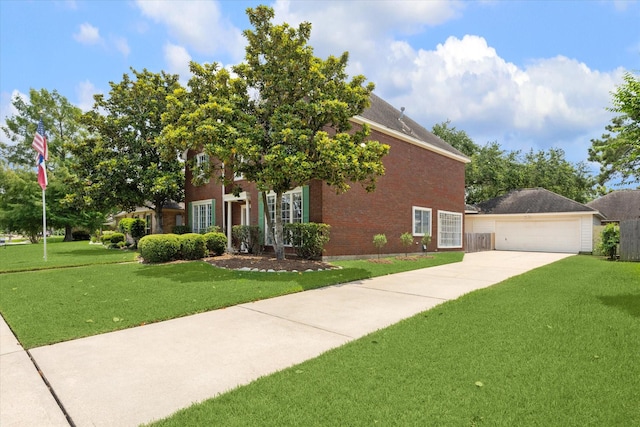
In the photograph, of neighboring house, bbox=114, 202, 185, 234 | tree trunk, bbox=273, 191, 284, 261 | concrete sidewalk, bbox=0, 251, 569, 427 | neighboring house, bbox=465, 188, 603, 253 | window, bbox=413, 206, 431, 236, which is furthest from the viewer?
neighboring house, bbox=114, 202, 185, 234

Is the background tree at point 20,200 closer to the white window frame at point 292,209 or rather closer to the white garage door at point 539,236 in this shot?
the white window frame at point 292,209

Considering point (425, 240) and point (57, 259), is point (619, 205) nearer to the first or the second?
point (425, 240)

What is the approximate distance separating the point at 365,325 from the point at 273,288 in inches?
130

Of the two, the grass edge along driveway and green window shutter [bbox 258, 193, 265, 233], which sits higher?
green window shutter [bbox 258, 193, 265, 233]

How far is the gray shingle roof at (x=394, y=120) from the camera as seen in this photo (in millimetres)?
17353

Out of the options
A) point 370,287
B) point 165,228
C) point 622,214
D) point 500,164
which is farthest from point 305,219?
point 622,214

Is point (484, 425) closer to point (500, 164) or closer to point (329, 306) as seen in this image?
point (329, 306)

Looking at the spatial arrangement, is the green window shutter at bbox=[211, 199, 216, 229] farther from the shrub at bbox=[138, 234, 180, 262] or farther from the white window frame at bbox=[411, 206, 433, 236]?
the white window frame at bbox=[411, 206, 433, 236]

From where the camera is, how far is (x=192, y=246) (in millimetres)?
14391

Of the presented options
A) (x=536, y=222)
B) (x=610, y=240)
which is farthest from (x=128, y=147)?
(x=536, y=222)

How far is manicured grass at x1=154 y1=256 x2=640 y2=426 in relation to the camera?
2.84 meters

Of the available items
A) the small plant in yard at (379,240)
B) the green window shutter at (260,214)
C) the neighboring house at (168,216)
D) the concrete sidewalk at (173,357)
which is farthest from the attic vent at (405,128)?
the neighboring house at (168,216)

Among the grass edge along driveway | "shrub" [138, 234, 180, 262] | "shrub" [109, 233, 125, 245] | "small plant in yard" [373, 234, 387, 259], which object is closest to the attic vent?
"small plant in yard" [373, 234, 387, 259]

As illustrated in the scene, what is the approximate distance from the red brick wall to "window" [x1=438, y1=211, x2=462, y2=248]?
45cm
